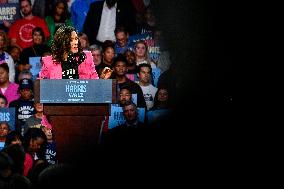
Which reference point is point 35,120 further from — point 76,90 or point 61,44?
point 76,90

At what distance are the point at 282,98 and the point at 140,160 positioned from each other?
5.28ft

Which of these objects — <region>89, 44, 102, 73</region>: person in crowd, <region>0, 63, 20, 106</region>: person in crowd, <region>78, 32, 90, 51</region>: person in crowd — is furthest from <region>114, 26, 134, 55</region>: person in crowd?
<region>0, 63, 20, 106</region>: person in crowd

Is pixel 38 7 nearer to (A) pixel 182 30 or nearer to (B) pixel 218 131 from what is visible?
(A) pixel 182 30

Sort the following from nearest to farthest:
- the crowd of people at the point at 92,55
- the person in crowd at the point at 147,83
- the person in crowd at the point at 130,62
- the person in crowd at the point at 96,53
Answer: the crowd of people at the point at 92,55
the person in crowd at the point at 147,83
the person in crowd at the point at 96,53
the person in crowd at the point at 130,62

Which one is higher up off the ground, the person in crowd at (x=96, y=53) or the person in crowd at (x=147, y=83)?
the person in crowd at (x=96, y=53)

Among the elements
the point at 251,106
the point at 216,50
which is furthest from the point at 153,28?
the point at 251,106

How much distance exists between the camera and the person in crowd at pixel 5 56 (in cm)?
686

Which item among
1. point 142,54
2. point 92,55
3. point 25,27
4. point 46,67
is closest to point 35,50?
point 25,27

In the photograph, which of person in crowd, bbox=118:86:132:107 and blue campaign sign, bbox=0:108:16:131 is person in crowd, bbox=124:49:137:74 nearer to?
person in crowd, bbox=118:86:132:107

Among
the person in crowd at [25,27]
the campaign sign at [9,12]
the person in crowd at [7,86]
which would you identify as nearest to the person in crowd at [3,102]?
the person in crowd at [7,86]

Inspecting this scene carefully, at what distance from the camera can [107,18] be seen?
7203 mm

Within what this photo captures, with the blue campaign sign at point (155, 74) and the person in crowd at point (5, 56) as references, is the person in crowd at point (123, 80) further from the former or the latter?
the person in crowd at point (5, 56)

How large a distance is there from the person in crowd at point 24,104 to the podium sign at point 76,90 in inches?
101

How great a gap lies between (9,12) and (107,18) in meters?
1.30
